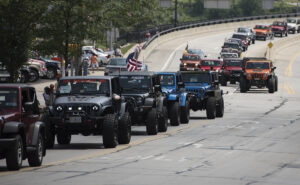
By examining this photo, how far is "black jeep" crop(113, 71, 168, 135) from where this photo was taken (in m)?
25.6

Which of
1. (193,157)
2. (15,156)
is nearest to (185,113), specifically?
(193,157)

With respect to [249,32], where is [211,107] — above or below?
below

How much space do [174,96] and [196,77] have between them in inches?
Answer: 209

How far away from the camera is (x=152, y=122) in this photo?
25.8m

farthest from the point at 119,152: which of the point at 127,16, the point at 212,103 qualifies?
the point at 127,16

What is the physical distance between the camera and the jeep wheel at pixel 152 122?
25547mm

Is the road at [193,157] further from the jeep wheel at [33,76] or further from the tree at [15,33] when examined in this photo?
the jeep wheel at [33,76]

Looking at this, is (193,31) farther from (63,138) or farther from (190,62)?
(63,138)

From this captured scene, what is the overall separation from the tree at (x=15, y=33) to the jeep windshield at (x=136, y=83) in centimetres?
875

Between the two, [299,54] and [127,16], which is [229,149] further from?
[299,54]

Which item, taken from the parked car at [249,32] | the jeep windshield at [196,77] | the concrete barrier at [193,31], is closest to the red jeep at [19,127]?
the jeep windshield at [196,77]

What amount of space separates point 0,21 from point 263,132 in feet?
38.3

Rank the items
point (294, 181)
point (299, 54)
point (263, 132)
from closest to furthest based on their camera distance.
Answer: point (294, 181), point (263, 132), point (299, 54)

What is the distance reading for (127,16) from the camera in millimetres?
39531
